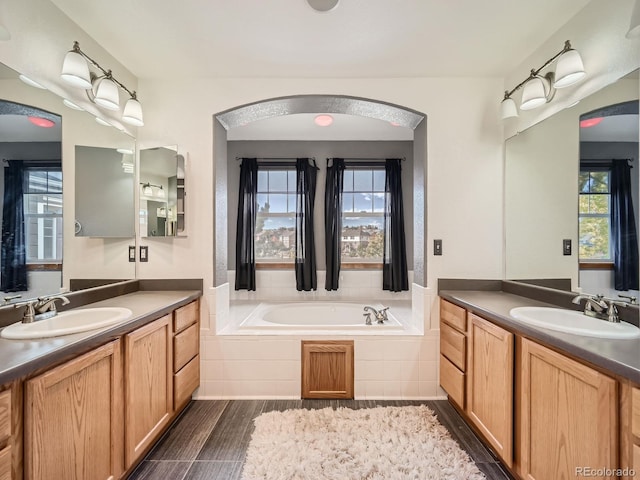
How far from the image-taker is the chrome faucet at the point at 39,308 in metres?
1.37

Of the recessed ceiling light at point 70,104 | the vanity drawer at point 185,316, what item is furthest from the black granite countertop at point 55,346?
the recessed ceiling light at point 70,104

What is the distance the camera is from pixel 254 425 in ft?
6.37

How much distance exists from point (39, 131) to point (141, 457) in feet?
5.81

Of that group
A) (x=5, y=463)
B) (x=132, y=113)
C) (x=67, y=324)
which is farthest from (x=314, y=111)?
(x=5, y=463)

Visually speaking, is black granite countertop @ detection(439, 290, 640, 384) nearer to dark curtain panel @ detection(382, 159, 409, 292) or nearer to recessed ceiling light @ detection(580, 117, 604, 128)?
recessed ceiling light @ detection(580, 117, 604, 128)

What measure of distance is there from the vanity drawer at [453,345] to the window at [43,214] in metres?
2.44

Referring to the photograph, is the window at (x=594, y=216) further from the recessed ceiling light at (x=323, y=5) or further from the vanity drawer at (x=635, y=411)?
the recessed ceiling light at (x=323, y=5)

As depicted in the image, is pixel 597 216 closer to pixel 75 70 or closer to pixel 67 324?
pixel 67 324

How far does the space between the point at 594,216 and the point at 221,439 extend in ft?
8.10

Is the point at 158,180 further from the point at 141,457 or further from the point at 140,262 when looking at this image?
the point at 141,457

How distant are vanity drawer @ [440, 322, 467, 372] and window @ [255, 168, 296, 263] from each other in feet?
Answer: 6.86

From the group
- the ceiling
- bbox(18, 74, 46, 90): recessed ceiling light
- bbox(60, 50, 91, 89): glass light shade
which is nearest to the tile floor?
bbox(18, 74, 46, 90): recessed ceiling light

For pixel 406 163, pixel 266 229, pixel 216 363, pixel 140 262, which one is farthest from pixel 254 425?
pixel 406 163

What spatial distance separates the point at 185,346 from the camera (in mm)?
2041
